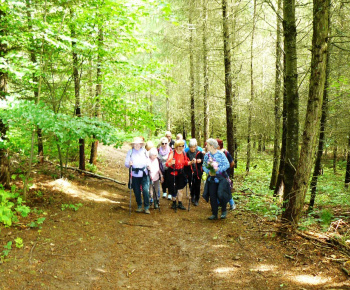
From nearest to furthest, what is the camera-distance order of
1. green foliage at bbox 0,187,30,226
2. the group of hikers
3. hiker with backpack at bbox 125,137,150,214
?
green foliage at bbox 0,187,30,226
the group of hikers
hiker with backpack at bbox 125,137,150,214

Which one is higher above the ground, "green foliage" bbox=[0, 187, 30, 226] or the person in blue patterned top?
the person in blue patterned top

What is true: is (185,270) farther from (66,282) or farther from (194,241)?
(66,282)

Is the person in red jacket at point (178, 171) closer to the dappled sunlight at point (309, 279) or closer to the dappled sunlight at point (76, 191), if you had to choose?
the dappled sunlight at point (76, 191)

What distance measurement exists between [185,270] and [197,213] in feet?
9.63

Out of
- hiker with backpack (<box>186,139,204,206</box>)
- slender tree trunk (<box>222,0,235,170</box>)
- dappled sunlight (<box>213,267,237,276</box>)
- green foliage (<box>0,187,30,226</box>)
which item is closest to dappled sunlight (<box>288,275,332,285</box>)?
dappled sunlight (<box>213,267,237,276</box>)

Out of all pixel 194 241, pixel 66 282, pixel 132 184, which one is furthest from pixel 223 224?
pixel 66 282

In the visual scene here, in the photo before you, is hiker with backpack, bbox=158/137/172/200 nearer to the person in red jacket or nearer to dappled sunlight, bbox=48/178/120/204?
the person in red jacket

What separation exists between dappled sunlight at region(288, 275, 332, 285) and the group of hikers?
2.70 meters

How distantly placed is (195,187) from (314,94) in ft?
15.5

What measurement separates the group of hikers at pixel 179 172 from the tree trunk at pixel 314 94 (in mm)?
1929

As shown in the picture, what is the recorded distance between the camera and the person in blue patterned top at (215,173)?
610cm

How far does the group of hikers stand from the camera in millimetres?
6160

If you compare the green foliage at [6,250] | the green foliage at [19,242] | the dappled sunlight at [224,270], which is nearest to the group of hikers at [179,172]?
the dappled sunlight at [224,270]

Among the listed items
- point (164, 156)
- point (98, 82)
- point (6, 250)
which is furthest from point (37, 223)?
point (98, 82)
